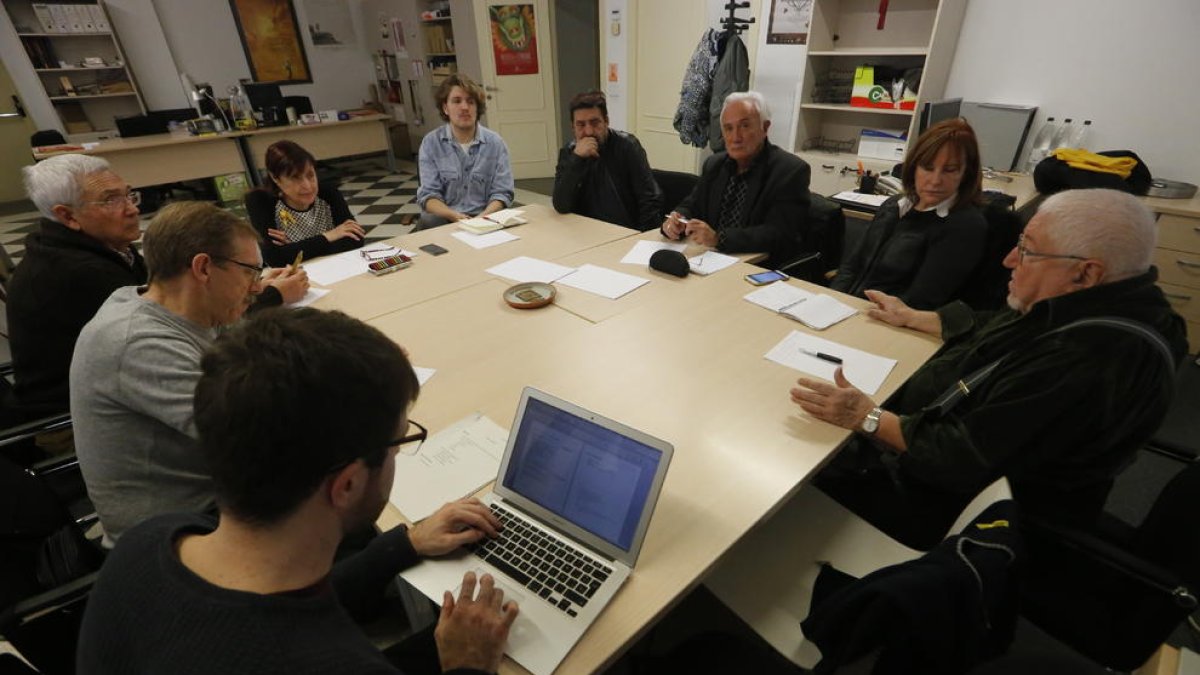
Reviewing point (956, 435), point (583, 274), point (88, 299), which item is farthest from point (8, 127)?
point (956, 435)

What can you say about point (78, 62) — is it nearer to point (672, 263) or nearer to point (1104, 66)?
point (672, 263)

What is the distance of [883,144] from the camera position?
375cm

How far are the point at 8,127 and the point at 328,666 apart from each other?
841 centimetres

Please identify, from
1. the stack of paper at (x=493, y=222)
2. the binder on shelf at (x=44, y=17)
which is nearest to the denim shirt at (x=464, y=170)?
the stack of paper at (x=493, y=222)

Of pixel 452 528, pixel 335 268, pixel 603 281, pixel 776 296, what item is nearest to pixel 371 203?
pixel 335 268

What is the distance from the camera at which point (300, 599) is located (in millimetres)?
625

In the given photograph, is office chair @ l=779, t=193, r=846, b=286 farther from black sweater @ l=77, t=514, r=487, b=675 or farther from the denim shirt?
black sweater @ l=77, t=514, r=487, b=675

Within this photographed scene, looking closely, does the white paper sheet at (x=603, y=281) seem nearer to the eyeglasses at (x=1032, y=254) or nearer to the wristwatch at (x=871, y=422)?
the wristwatch at (x=871, y=422)

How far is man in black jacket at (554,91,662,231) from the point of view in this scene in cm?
287

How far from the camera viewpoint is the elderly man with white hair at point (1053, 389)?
3.61 feet

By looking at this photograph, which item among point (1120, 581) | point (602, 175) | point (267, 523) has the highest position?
point (267, 523)

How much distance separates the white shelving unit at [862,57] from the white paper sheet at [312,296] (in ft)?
11.3

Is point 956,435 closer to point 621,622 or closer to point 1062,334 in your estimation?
point 1062,334

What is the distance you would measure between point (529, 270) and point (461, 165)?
4.53 ft
